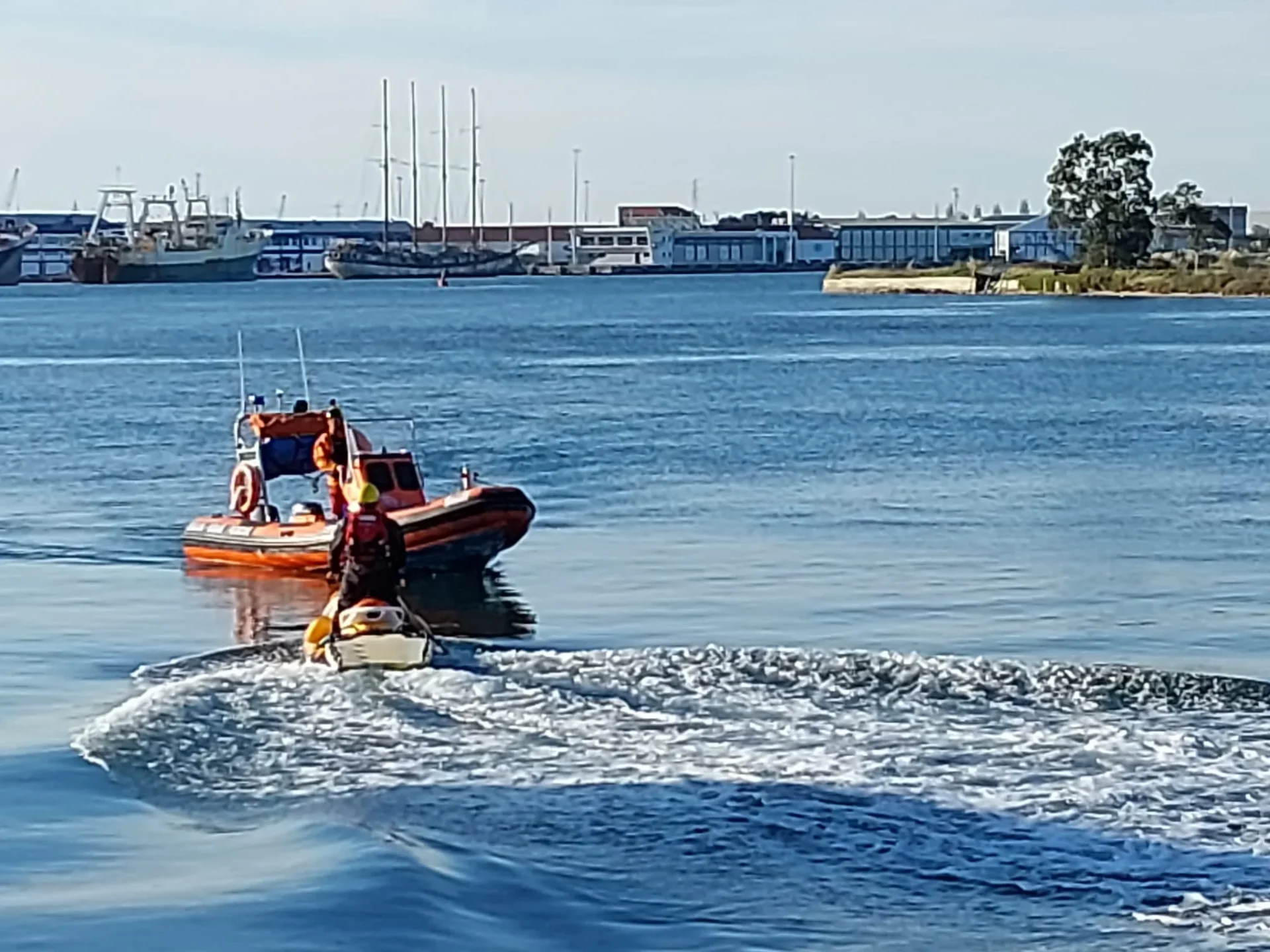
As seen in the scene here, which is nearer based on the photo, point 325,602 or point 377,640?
point 377,640

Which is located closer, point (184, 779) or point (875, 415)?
point (184, 779)

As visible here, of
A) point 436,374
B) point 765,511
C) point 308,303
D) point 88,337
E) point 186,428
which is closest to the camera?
point 765,511

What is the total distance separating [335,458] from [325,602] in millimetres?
2310

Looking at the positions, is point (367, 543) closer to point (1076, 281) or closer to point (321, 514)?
point (321, 514)

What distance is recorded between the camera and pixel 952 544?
31094mm

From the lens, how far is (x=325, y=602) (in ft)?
89.0

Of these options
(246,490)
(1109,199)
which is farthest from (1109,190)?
(246,490)

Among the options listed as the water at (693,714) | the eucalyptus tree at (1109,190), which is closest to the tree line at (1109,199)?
the eucalyptus tree at (1109,190)

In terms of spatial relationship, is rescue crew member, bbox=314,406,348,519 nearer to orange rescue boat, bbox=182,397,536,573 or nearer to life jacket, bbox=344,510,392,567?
orange rescue boat, bbox=182,397,536,573

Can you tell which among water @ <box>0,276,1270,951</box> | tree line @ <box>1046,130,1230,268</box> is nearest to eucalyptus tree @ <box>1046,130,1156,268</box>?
tree line @ <box>1046,130,1230,268</box>

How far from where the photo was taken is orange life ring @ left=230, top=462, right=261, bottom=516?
3088cm

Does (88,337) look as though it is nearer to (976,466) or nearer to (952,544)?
(976,466)

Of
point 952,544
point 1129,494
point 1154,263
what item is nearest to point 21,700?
point 952,544

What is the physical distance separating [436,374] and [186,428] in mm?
23198
